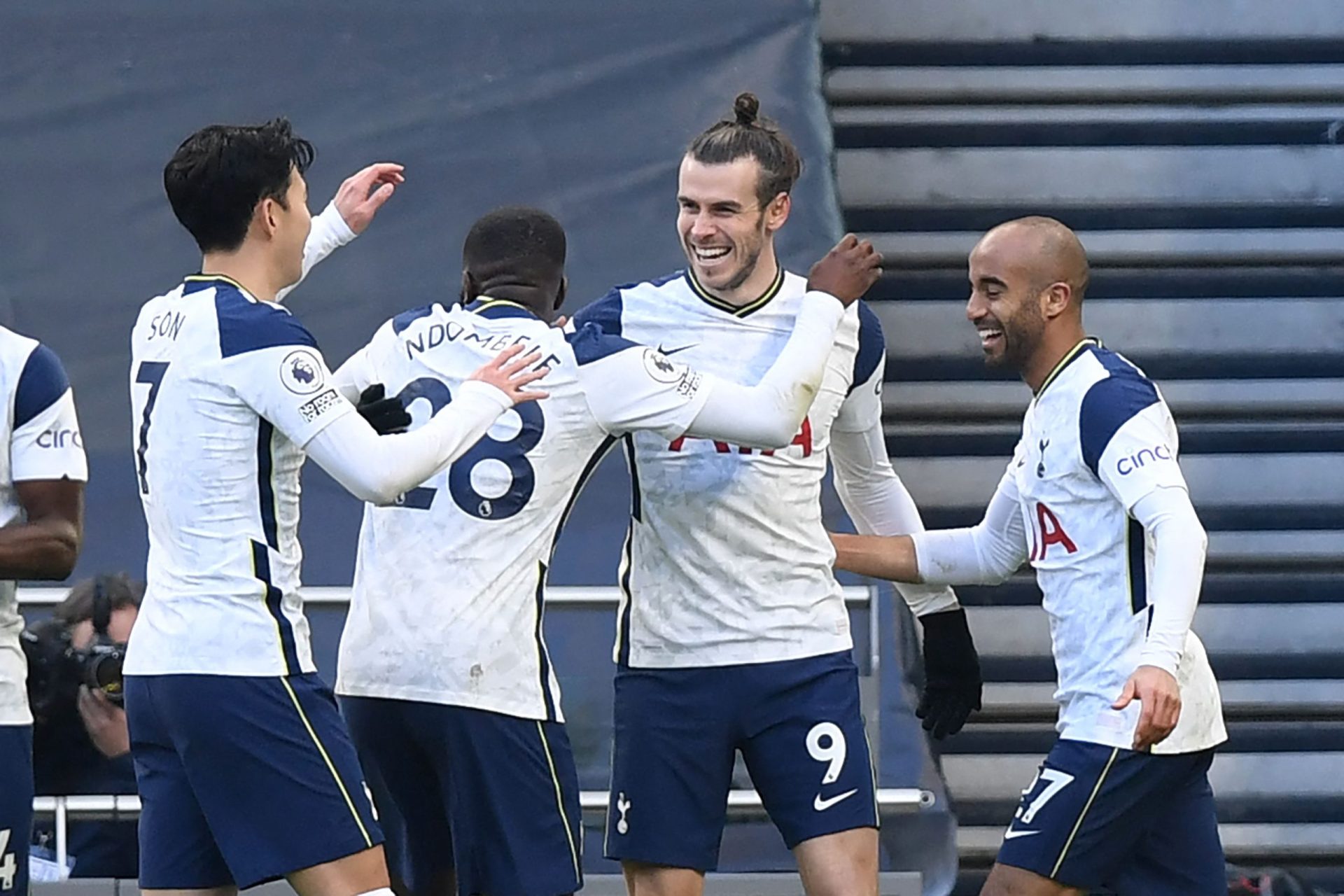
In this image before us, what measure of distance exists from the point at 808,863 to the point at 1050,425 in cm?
108

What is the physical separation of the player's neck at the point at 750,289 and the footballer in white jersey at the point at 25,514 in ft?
4.61

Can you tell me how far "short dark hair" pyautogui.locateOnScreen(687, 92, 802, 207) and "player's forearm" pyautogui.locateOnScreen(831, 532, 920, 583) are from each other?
2.80 feet

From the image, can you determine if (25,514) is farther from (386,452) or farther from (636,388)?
(636,388)

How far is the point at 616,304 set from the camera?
4.74m

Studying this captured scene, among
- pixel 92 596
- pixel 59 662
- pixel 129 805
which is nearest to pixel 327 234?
pixel 92 596

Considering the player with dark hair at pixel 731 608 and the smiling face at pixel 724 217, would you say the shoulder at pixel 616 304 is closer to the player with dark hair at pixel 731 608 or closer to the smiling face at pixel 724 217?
the player with dark hair at pixel 731 608

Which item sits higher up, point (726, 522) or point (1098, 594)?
point (726, 522)

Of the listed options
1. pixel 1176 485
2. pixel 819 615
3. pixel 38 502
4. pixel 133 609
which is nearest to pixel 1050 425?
pixel 1176 485

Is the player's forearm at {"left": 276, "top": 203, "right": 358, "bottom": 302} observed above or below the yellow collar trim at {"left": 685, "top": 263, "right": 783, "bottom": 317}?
above

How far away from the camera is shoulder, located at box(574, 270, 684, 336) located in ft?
15.4

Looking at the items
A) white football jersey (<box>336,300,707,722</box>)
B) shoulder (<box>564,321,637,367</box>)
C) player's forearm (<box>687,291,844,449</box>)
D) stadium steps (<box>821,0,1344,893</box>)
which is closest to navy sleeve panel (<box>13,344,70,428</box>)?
white football jersey (<box>336,300,707,722</box>)

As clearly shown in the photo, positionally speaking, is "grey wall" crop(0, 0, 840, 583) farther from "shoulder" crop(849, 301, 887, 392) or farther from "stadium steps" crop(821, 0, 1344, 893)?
"shoulder" crop(849, 301, 887, 392)

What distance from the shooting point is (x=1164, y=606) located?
4.27 meters

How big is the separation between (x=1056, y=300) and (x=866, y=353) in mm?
446
